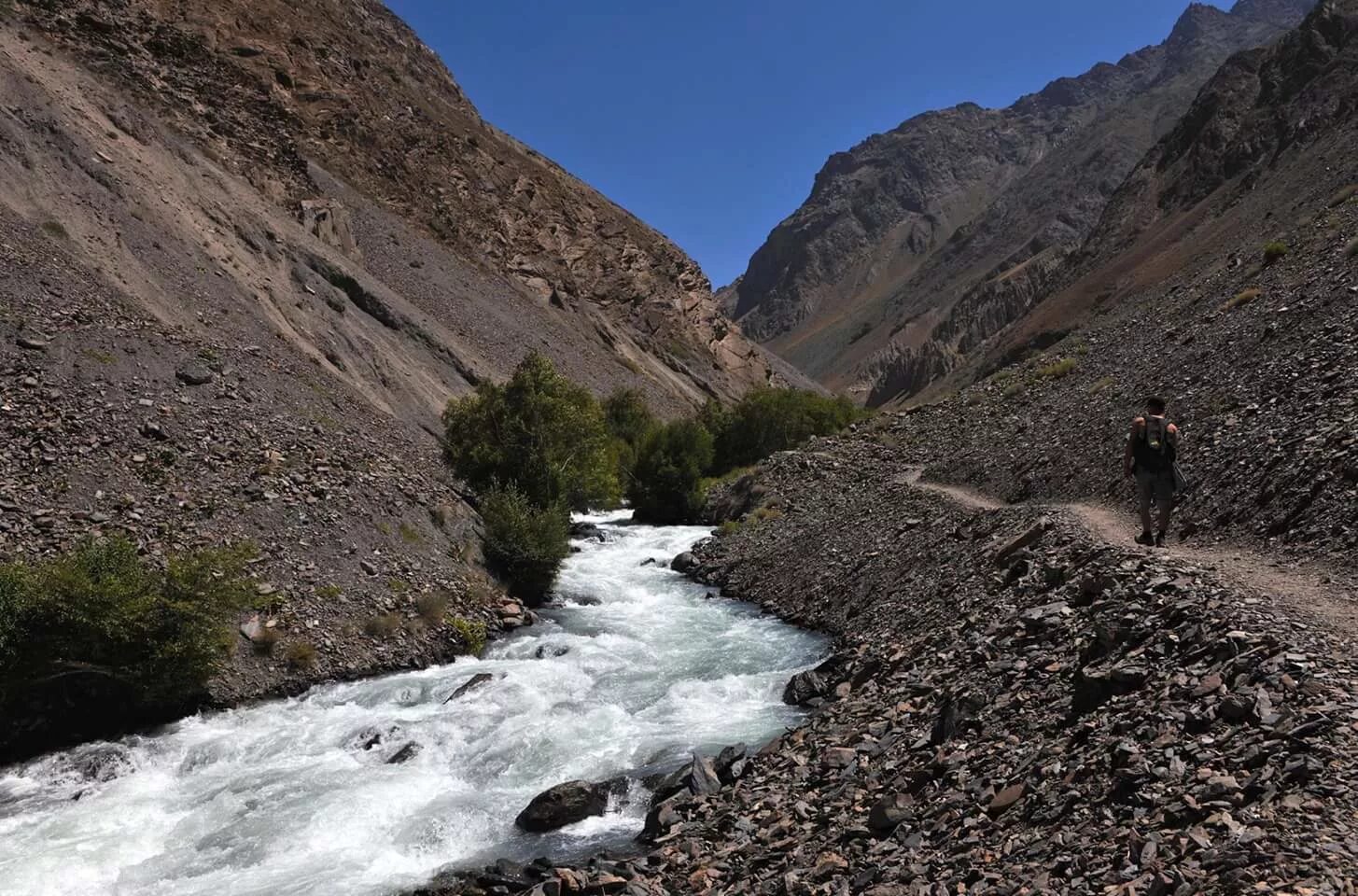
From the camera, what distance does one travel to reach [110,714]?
16062 millimetres

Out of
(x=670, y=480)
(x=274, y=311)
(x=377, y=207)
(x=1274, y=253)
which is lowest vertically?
(x=670, y=480)

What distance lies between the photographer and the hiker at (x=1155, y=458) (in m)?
13.0

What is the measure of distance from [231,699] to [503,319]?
5936cm

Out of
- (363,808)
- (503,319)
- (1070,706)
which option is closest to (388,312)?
(503,319)

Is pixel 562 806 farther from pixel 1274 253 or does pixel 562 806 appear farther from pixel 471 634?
pixel 1274 253

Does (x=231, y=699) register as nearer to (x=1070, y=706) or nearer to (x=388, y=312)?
(x=1070, y=706)

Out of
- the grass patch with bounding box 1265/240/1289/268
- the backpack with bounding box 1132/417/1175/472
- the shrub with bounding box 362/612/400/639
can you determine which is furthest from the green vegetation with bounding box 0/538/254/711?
the grass patch with bounding box 1265/240/1289/268

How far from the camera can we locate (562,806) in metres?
12.9

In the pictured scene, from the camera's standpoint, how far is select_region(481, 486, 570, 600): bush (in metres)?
26.2

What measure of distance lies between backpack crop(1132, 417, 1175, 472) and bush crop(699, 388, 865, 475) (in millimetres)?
40457

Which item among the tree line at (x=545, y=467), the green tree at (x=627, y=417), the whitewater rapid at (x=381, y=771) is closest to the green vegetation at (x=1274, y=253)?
the whitewater rapid at (x=381, y=771)

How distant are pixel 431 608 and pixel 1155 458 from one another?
52.5 feet

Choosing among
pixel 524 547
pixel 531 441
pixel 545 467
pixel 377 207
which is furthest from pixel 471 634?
pixel 377 207

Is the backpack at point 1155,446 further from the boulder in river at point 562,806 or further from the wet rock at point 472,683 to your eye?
the wet rock at point 472,683
